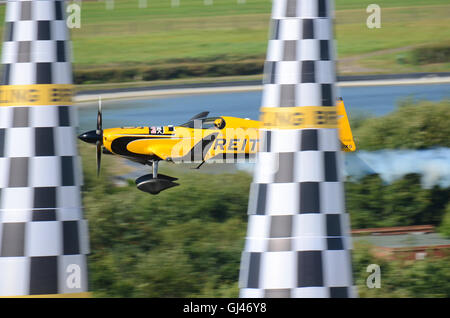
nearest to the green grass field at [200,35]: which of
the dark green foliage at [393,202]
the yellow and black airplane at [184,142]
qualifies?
the dark green foliage at [393,202]

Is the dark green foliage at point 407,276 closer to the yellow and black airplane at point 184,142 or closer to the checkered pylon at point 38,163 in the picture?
the yellow and black airplane at point 184,142

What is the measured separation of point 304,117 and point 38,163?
956 mm

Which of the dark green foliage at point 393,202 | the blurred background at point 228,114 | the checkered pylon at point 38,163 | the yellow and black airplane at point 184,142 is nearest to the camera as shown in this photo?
the checkered pylon at point 38,163

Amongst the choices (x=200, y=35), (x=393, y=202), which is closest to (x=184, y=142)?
Result: (x=393, y=202)

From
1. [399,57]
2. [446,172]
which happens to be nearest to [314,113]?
[446,172]

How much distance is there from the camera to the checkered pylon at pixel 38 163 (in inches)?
88.8

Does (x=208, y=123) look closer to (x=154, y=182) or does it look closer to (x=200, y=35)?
(x=154, y=182)

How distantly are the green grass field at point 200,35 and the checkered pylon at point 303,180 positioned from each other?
15.8ft

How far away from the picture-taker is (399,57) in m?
7.90

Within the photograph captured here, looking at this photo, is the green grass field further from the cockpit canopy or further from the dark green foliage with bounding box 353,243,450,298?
the dark green foliage with bounding box 353,243,450,298

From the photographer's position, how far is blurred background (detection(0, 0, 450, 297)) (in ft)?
13.7

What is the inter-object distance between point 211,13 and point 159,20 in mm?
655

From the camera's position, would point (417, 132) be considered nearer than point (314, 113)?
No
